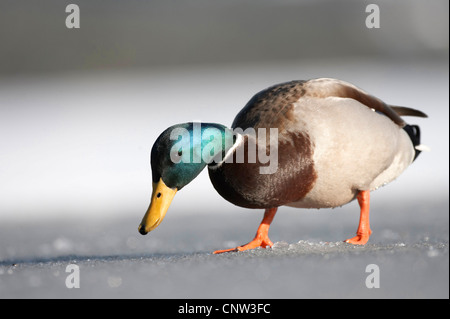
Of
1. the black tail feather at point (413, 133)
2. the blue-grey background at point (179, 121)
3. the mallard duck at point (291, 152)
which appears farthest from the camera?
the black tail feather at point (413, 133)

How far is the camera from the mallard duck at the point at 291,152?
136 inches

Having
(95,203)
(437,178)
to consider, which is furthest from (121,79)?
(437,178)

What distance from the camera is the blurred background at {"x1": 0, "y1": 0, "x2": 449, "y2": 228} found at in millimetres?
6934

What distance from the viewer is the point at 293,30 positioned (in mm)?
11117

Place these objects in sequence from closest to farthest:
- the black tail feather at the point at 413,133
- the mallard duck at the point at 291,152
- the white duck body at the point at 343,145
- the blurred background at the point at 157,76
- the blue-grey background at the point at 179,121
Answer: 1. the blue-grey background at the point at 179,121
2. the mallard duck at the point at 291,152
3. the white duck body at the point at 343,145
4. the black tail feather at the point at 413,133
5. the blurred background at the point at 157,76

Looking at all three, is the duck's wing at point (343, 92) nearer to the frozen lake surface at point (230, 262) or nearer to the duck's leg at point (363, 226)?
the duck's leg at point (363, 226)

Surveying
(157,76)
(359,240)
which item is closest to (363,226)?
(359,240)

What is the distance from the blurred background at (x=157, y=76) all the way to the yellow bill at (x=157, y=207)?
2.97 m

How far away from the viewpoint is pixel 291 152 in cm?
369

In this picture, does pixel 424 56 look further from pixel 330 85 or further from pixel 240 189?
pixel 240 189

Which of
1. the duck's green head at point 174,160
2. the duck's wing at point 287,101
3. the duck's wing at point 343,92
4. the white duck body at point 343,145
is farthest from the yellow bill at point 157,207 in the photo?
the duck's wing at point 343,92

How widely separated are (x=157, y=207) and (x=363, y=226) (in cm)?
129

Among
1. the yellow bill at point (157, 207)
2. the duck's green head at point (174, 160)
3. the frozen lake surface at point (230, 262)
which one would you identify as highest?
the duck's green head at point (174, 160)

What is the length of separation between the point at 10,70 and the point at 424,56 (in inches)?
226
